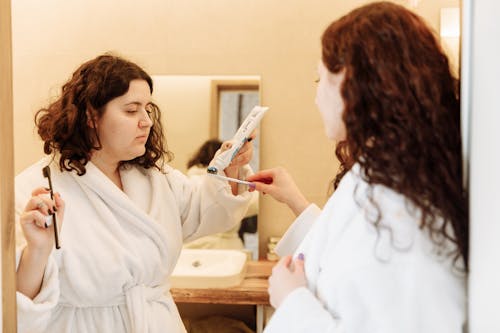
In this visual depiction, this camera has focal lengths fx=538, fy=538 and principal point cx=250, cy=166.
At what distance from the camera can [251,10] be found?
1.80 meters

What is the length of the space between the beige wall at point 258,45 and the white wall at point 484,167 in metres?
1.01

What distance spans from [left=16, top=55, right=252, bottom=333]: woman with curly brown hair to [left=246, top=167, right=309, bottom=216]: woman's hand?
7 cm

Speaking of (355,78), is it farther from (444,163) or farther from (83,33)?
Answer: (83,33)

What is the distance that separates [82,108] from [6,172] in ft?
1.22

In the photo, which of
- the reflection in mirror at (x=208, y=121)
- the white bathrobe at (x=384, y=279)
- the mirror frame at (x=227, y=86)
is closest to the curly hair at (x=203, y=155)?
the reflection in mirror at (x=208, y=121)

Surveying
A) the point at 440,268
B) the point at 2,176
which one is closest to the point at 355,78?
the point at 440,268

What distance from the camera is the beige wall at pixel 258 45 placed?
164cm

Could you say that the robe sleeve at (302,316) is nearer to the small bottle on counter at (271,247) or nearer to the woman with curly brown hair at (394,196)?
the woman with curly brown hair at (394,196)

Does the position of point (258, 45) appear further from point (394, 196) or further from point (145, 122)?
point (394, 196)

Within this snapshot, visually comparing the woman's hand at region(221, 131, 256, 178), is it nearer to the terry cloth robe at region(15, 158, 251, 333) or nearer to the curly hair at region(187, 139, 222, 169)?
the terry cloth robe at region(15, 158, 251, 333)

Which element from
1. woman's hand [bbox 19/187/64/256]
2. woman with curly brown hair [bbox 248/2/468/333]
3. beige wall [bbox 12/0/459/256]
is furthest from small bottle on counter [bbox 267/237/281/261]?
woman with curly brown hair [bbox 248/2/468/333]

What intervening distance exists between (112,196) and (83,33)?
0.64 m

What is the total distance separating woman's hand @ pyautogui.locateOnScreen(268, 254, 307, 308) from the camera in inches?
30.1

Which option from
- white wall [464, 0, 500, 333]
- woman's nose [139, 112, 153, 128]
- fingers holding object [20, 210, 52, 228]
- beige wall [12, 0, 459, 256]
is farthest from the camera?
beige wall [12, 0, 459, 256]
